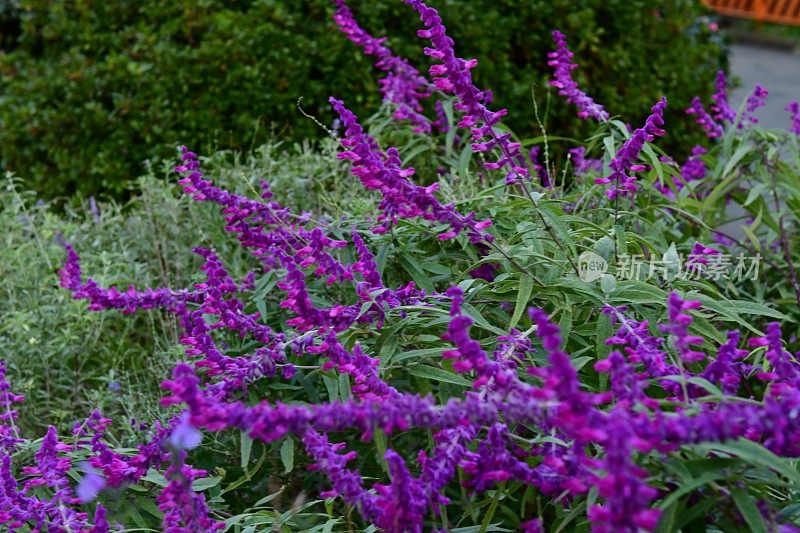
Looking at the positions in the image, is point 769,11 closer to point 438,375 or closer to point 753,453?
point 438,375

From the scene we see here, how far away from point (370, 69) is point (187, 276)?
5.82 ft

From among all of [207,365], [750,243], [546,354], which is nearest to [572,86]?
[750,243]

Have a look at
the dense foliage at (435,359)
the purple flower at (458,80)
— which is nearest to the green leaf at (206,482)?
the dense foliage at (435,359)

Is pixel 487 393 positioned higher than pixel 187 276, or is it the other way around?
pixel 487 393

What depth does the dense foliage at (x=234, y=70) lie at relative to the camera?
4.94 meters

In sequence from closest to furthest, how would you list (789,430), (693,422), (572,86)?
(693,422) → (789,430) → (572,86)

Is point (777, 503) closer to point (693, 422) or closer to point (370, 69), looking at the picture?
point (693, 422)

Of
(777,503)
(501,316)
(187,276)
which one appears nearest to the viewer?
(777,503)

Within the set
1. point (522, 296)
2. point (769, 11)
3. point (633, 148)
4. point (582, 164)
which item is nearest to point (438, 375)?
point (522, 296)

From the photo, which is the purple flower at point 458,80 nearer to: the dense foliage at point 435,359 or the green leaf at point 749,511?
the dense foliage at point 435,359

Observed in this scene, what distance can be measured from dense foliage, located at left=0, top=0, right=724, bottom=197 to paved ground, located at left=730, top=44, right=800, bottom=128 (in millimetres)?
4416

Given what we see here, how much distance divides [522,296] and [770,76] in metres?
12.3

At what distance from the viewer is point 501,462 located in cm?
163

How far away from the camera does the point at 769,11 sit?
16969 millimetres
